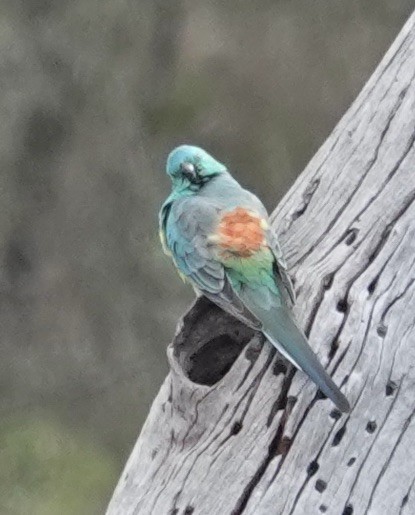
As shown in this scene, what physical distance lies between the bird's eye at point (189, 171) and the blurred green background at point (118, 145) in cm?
373

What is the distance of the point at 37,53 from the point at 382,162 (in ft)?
14.9

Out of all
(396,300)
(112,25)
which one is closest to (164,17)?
(112,25)

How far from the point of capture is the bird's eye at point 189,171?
283 centimetres

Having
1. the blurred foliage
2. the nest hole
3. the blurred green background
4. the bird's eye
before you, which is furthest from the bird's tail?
the blurred green background

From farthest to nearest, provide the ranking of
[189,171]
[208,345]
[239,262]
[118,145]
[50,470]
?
[118,145], [50,470], [189,171], [239,262], [208,345]

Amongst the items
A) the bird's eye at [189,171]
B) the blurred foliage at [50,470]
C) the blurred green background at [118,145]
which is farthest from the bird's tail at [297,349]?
the blurred green background at [118,145]

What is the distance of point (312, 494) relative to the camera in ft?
6.81

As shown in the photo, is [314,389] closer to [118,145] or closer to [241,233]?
[241,233]

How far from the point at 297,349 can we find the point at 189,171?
2.57 ft

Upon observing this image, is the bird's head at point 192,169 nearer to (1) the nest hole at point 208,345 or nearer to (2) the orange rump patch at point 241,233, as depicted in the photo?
(2) the orange rump patch at point 241,233

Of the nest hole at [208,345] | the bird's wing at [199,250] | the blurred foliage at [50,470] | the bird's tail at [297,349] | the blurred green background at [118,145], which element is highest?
the bird's tail at [297,349]

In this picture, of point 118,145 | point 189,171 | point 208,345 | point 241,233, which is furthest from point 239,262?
point 118,145

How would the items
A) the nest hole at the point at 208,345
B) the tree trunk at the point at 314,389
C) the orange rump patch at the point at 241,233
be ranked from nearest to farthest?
the tree trunk at the point at 314,389 < the nest hole at the point at 208,345 < the orange rump patch at the point at 241,233

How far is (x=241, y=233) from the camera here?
2469mm
